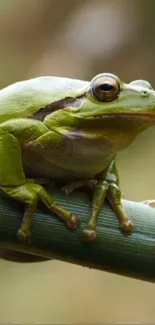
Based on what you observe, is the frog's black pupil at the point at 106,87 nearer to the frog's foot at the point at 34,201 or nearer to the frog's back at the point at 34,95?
the frog's back at the point at 34,95

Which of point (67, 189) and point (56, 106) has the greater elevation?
point (56, 106)

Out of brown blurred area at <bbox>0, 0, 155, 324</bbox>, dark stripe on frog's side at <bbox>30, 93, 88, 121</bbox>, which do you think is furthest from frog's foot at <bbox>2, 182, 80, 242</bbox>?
brown blurred area at <bbox>0, 0, 155, 324</bbox>

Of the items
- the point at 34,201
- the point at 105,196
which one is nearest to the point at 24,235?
the point at 34,201

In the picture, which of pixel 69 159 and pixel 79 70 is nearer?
pixel 69 159

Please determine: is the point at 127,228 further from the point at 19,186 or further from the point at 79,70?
the point at 79,70

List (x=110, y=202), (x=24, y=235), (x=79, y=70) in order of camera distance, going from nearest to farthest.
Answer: (x=24, y=235) → (x=110, y=202) → (x=79, y=70)

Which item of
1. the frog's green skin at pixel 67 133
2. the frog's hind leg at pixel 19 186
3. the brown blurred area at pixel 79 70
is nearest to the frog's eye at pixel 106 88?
the frog's green skin at pixel 67 133

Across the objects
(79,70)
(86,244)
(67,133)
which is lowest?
(79,70)

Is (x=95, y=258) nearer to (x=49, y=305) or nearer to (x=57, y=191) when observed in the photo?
(x=57, y=191)
